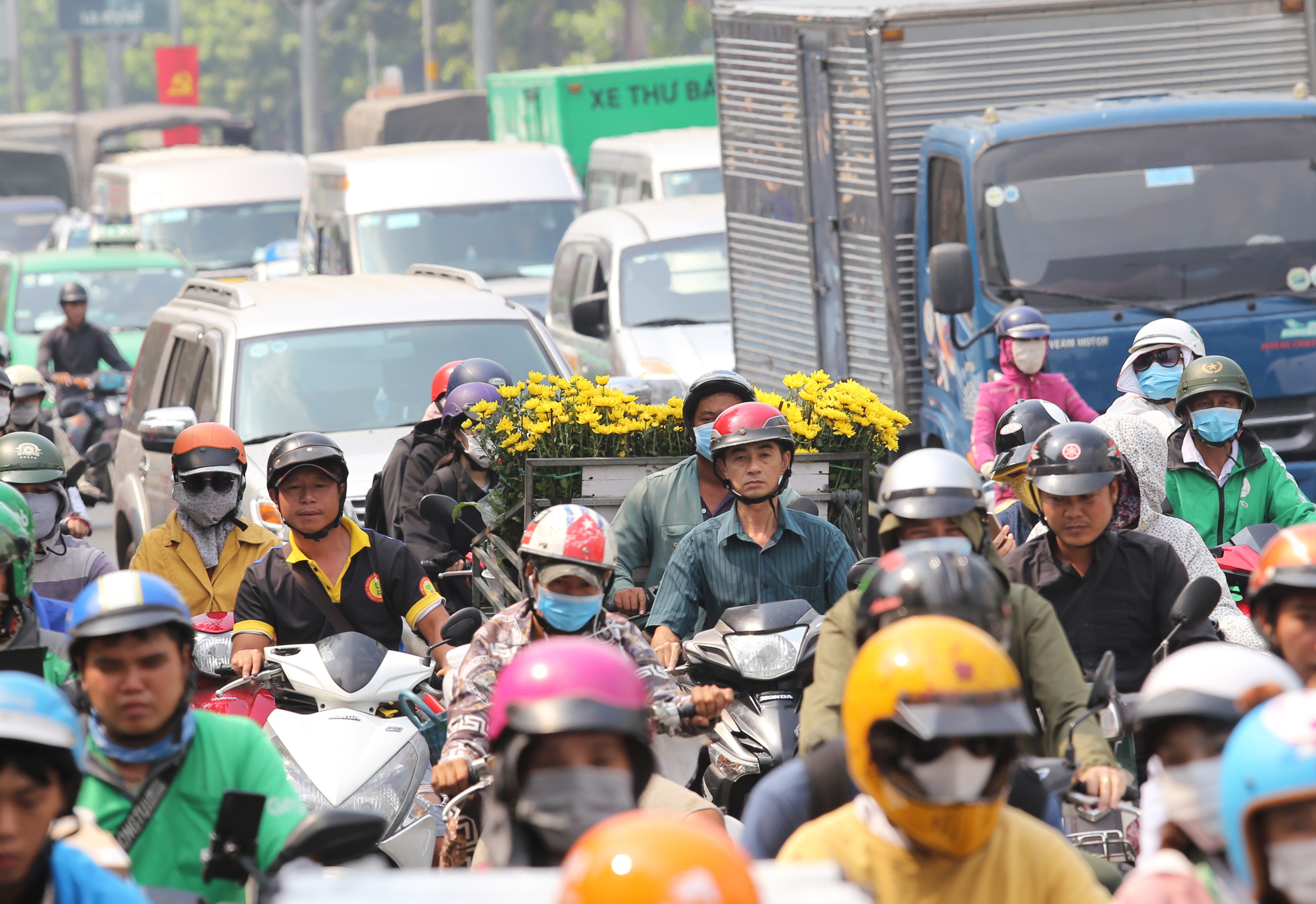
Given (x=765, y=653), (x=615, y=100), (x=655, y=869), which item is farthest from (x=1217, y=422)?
(x=615, y=100)

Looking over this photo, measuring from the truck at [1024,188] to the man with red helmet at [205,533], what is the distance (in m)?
4.80

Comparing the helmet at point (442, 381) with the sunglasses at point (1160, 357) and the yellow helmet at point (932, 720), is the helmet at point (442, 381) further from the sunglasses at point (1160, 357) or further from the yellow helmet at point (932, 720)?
the yellow helmet at point (932, 720)

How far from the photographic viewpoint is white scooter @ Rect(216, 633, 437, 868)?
5.29 m

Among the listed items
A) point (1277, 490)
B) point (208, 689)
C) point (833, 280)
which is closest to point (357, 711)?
point (208, 689)

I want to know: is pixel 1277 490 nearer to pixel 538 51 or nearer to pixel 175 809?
pixel 175 809

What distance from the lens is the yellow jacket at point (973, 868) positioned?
319cm

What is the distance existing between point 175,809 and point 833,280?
366 inches

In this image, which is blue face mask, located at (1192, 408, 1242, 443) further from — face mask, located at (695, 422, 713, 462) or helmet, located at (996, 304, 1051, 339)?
helmet, located at (996, 304, 1051, 339)

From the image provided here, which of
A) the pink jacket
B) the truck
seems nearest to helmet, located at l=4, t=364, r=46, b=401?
A: the truck

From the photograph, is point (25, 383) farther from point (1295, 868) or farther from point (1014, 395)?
point (1295, 868)

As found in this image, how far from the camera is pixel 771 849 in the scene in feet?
12.4

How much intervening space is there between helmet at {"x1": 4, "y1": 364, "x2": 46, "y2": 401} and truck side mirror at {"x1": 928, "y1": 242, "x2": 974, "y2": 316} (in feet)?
17.3

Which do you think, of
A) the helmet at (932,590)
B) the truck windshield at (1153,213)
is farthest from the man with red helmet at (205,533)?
the truck windshield at (1153,213)

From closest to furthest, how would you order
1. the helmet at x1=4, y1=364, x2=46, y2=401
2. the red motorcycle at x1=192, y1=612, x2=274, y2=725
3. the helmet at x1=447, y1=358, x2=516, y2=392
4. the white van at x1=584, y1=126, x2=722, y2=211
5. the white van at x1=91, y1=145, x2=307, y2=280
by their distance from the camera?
the red motorcycle at x1=192, y1=612, x2=274, y2=725 → the helmet at x1=447, y1=358, x2=516, y2=392 → the helmet at x1=4, y1=364, x2=46, y2=401 → the white van at x1=584, y1=126, x2=722, y2=211 → the white van at x1=91, y1=145, x2=307, y2=280
